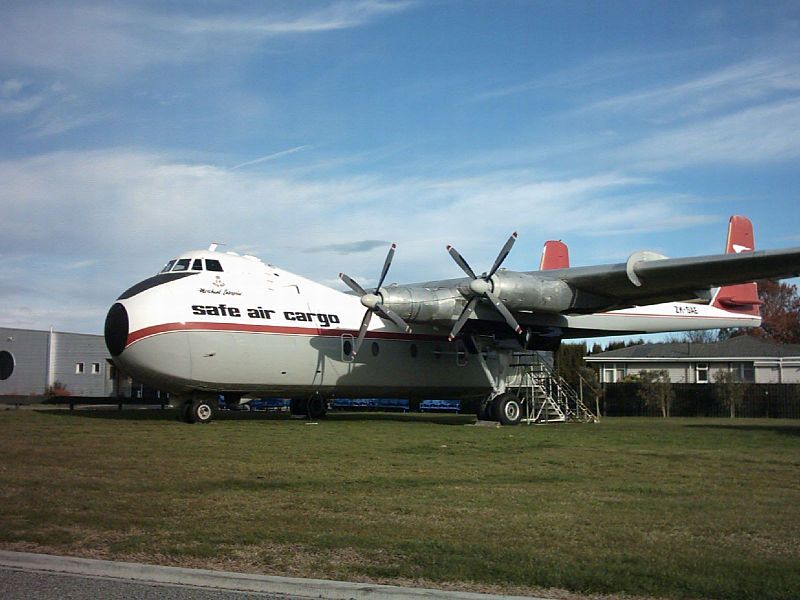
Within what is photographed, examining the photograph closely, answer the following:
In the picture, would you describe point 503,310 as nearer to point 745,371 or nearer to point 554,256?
point 554,256

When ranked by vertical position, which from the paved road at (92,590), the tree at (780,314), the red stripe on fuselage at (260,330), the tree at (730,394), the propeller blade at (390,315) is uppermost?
the tree at (780,314)

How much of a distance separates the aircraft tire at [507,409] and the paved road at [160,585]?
2200 cm

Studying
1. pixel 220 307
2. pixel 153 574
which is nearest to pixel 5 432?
pixel 220 307

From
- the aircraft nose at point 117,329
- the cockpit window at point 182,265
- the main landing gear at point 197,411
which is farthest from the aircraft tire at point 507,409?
the aircraft nose at point 117,329

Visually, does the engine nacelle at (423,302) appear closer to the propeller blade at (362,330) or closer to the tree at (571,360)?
the propeller blade at (362,330)

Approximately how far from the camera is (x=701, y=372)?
53.4 meters

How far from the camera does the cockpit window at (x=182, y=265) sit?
80.2 ft

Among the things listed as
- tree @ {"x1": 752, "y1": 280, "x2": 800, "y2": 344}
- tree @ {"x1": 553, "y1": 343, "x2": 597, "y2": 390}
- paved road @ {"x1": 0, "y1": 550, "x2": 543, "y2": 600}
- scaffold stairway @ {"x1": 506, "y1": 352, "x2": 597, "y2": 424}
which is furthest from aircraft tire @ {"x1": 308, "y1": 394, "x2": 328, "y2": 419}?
tree @ {"x1": 752, "y1": 280, "x2": 800, "y2": 344}

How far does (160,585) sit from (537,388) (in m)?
24.7

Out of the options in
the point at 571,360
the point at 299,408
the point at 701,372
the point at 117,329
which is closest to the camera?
the point at 117,329

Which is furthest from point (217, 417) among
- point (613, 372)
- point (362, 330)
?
point (613, 372)

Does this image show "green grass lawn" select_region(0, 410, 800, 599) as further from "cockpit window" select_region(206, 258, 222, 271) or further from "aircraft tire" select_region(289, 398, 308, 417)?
"aircraft tire" select_region(289, 398, 308, 417)

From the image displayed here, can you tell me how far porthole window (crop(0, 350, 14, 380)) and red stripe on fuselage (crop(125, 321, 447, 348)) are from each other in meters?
36.7

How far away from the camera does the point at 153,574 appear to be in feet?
23.2
